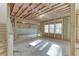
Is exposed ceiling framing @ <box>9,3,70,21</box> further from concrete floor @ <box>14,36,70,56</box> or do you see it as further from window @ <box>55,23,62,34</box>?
window @ <box>55,23,62,34</box>

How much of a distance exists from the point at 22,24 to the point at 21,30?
1.03 feet

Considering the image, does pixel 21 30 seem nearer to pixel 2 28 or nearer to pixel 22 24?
pixel 22 24

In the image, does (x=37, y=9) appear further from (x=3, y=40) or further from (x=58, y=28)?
(x=58, y=28)

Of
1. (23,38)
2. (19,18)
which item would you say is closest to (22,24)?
(19,18)

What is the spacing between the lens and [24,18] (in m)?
4.56

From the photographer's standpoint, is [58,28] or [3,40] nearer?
[3,40]

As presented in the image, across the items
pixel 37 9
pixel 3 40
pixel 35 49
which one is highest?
pixel 37 9

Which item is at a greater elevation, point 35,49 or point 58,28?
point 58,28

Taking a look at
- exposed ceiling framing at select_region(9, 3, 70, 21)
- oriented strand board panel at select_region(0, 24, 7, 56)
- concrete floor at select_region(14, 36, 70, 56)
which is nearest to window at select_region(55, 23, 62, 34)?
concrete floor at select_region(14, 36, 70, 56)

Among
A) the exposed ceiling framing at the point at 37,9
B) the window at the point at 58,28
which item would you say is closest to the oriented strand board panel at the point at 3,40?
the exposed ceiling framing at the point at 37,9

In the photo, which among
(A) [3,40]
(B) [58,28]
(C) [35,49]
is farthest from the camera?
(B) [58,28]

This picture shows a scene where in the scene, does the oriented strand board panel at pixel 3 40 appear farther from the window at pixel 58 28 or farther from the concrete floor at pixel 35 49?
the window at pixel 58 28

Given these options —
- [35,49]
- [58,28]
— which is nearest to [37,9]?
[35,49]

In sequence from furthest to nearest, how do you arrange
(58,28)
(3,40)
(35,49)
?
(58,28)
(35,49)
(3,40)
